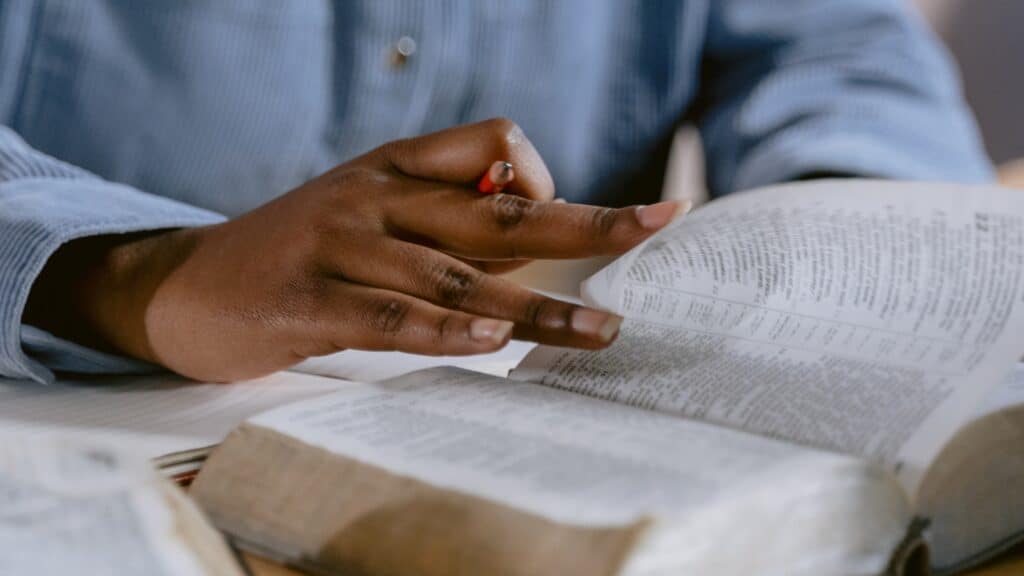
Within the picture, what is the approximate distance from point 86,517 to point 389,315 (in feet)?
0.52

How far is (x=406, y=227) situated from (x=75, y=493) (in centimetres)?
20

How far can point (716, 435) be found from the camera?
0.95 feet

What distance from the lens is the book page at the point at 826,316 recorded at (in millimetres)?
309

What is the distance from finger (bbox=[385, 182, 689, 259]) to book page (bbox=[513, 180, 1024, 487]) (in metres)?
0.04

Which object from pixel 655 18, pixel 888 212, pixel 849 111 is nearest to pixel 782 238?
pixel 888 212

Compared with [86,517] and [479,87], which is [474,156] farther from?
[479,87]

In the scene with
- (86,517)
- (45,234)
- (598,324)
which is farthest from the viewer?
(45,234)

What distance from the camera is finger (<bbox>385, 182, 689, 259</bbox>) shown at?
378 mm

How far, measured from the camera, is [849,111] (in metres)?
0.80

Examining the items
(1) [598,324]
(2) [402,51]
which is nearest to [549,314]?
(1) [598,324]

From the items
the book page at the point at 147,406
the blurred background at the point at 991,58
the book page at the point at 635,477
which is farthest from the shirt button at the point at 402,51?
the blurred background at the point at 991,58

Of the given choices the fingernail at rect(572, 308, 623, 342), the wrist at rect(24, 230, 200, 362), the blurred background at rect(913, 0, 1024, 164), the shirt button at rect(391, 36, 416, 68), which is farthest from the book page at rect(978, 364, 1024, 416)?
the blurred background at rect(913, 0, 1024, 164)

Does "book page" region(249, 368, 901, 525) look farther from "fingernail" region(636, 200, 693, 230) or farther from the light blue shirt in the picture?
the light blue shirt

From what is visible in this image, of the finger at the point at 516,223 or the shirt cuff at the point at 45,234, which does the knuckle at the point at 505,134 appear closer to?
the finger at the point at 516,223
